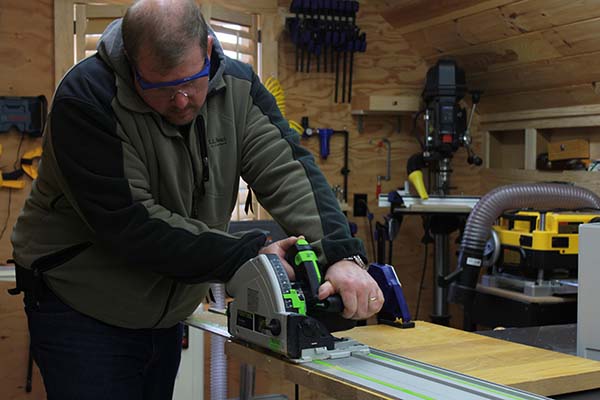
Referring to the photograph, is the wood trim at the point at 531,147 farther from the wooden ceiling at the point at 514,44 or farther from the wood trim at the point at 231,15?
the wood trim at the point at 231,15

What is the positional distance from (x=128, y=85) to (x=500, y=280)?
2446mm

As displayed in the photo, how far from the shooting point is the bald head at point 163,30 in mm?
1552

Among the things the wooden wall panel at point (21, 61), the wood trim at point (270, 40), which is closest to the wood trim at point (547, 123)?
the wood trim at point (270, 40)

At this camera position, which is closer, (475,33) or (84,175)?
(84,175)

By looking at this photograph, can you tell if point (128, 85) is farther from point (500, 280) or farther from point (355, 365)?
point (500, 280)

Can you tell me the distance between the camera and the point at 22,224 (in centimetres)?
185

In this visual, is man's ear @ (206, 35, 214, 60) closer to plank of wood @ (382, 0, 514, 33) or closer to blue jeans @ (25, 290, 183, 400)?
blue jeans @ (25, 290, 183, 400)

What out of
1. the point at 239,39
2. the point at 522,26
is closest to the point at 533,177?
the point at 522,26

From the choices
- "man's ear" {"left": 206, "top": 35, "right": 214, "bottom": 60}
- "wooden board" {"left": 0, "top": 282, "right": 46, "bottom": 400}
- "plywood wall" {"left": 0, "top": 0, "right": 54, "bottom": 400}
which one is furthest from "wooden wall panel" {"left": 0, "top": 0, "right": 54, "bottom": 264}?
"man's ear" {"left": 206, "top": 35, "right": 214, "bottom": 60}

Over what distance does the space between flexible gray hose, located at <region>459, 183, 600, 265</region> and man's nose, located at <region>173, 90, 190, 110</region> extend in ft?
7.61

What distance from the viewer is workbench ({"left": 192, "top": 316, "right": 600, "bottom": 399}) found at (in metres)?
1.53

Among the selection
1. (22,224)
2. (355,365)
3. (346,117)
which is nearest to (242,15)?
(346,117)

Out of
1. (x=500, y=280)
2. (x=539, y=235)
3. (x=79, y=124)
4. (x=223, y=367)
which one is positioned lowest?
(x=223, y=367)

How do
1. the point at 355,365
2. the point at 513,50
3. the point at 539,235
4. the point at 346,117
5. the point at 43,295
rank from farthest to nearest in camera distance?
the point at 346,117 → the point at 513,50 → the point at 539,235 → the point at 43,295 → the point at 355,365
